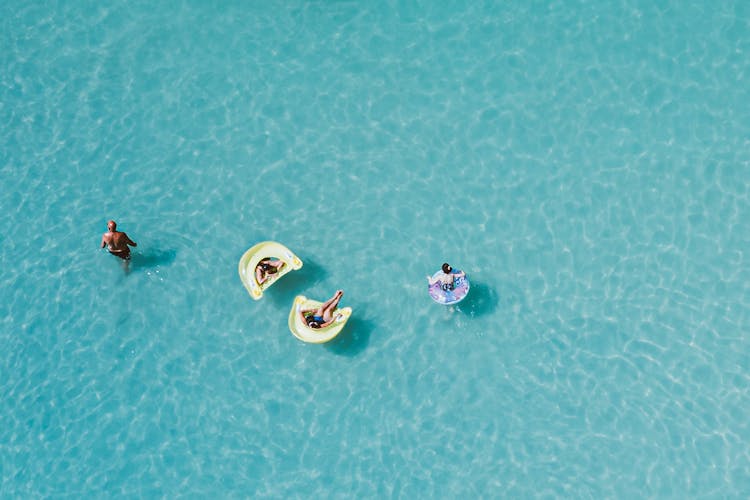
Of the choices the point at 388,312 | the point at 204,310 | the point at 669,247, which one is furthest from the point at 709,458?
the point at 204,310

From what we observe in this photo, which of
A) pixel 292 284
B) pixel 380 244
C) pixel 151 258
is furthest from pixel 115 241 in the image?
pixel 380 244

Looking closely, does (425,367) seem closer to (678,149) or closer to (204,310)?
(204,310)

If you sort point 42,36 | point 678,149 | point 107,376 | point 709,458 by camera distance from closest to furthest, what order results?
point 709,458 → point 107,376 → point 678,149 → point 42,36

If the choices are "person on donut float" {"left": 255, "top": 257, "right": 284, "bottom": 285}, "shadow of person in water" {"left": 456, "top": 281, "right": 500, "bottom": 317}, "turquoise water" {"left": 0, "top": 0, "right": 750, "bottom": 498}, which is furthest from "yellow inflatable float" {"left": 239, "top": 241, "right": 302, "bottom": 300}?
"shadow of person in water" {"left": 456, "top": 281, "right": 500, "bottom": 317}

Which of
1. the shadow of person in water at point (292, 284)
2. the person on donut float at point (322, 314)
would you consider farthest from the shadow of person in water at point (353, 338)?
the shadow of person in water at point (292, 284)

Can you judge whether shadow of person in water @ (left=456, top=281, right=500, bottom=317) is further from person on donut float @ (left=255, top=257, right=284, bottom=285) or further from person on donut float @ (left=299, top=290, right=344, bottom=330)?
person on donut float @ (left=255, top=257, right=284, bottom=285)

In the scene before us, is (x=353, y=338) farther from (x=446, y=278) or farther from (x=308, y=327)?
(x=446, y=278)

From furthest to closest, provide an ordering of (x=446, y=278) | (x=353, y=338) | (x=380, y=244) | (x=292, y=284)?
(x=380, y=244), (x=292, y=284), (x=353, y=338), (x=446, y=278)

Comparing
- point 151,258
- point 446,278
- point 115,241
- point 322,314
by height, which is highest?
point 446,278
